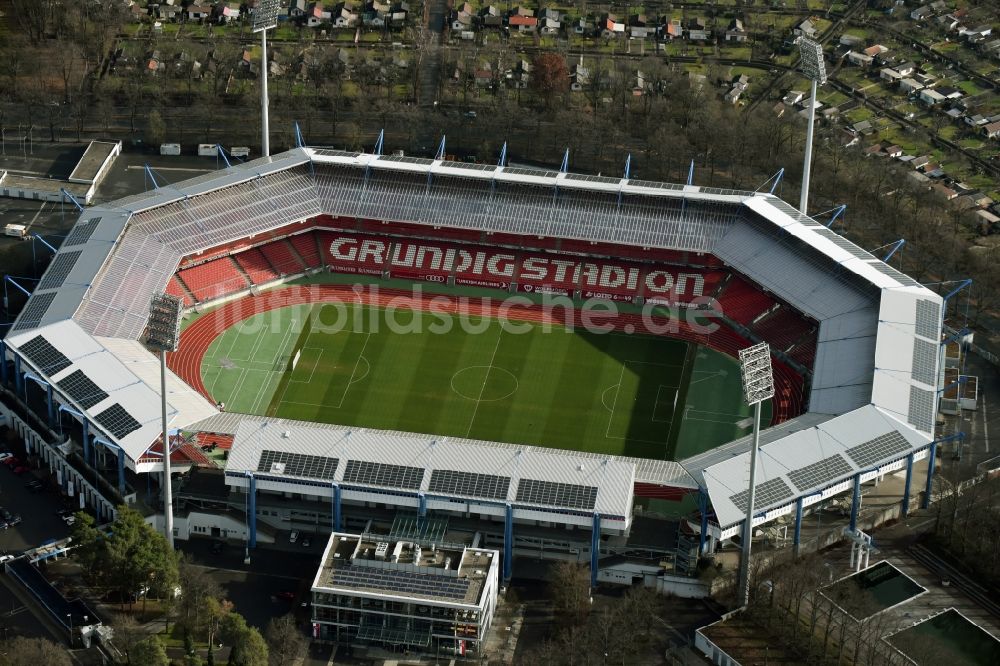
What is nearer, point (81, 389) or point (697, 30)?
point (81, 389)

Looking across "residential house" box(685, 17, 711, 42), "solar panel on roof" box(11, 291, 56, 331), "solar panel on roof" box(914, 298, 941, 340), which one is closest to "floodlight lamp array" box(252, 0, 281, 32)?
"solar panel on roof" box(11, 291, 56, 331)

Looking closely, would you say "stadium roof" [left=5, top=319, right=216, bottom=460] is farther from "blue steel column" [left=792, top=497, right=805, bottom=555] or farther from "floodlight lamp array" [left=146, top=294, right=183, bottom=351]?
"blue steel column" [left=792, top=497, right=805, bottom=555]

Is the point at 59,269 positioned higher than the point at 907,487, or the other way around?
the point at 59,269

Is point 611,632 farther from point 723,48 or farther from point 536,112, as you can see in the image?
point 723,48

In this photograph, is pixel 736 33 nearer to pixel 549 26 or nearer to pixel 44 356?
pixel 549 26

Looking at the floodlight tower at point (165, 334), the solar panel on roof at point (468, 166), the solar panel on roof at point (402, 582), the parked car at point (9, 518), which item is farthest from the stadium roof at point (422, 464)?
the solar panel on roof at point (468, 166)

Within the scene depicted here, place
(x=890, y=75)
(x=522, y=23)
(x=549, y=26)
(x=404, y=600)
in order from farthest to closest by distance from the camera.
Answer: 1. (x=522, y=23)
2. (x=549, y=26)
3. (x=890, y=75)
4. (x=404, y=600)

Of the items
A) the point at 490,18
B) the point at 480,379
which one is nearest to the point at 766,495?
the point at 480,379

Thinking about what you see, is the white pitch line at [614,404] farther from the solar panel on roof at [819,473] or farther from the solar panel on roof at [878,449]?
the solar panel on roof at [878,449]
